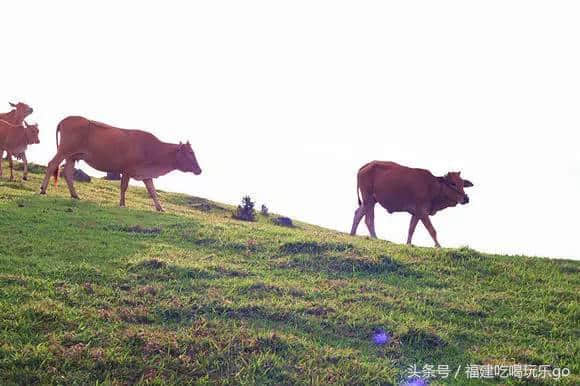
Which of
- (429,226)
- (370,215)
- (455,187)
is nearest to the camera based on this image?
(429,226)

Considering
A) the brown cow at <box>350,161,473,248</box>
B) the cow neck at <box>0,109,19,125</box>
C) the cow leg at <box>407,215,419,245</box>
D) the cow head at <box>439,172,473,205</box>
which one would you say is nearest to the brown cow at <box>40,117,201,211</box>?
the brown cow at <box>350,161,473,248</box>

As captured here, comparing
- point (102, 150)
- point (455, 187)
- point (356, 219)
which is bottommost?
point (356, 219)

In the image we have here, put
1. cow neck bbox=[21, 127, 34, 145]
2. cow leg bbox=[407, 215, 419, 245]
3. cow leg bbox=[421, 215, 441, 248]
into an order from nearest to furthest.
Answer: cow leg bbox=[421, 215, 441, 248], cow leg bbox=[407, 215, 419, 245], cow neck bbox=[21, 127, 34, 145]

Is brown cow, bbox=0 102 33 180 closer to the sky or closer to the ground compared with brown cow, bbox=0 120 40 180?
closer to the sky

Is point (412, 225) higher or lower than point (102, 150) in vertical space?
lower

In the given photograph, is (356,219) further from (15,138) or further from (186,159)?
(15,138)

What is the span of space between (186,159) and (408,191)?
24.7 feet

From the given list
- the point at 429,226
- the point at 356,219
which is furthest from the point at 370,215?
the point at 429,226

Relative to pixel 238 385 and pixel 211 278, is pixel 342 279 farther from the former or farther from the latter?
pixel 238 385

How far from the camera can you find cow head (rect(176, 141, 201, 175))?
20500 millimetres

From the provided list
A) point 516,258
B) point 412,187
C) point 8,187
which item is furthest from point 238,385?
point 8,187

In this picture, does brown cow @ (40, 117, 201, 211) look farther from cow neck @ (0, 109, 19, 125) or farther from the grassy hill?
cow neck @ (0, 109, 19, 125)

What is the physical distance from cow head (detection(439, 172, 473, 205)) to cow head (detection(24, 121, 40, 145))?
15876mm

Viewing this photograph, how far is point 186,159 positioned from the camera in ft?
67.7
